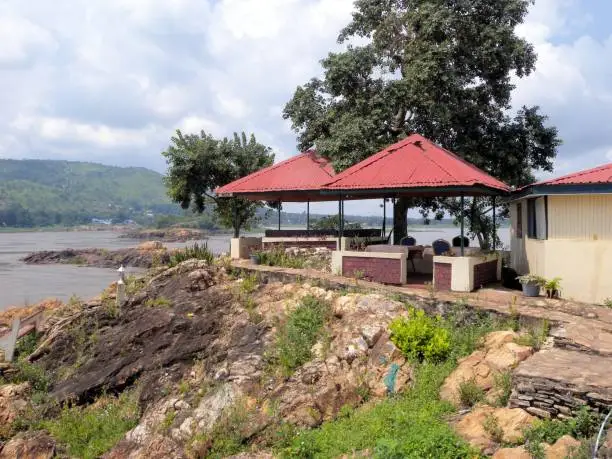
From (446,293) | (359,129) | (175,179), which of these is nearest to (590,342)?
(446,293)

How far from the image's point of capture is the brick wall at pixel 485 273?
511 inches

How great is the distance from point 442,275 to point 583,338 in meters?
4.39

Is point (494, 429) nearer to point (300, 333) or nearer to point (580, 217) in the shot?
point (300, 333)

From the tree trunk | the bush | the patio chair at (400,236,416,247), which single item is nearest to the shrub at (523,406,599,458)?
the bush

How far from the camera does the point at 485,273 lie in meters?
13.6

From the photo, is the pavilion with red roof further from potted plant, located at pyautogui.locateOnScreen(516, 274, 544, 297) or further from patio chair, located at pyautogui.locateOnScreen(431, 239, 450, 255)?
potted plant, located at pyautogui.locateOnScreen(516, 274, 544, 297)

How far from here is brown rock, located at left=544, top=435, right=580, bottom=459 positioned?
6.19 m

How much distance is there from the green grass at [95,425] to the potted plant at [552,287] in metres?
9.83

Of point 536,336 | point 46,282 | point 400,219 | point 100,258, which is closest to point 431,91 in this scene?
point 400,219

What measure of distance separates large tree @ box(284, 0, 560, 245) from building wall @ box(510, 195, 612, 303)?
7301mm

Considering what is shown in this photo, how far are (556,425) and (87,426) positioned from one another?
368 inches

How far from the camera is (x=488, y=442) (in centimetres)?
682

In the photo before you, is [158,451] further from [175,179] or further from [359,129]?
[175,179]

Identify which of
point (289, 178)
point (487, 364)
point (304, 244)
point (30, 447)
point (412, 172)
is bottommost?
point (30, 447)
